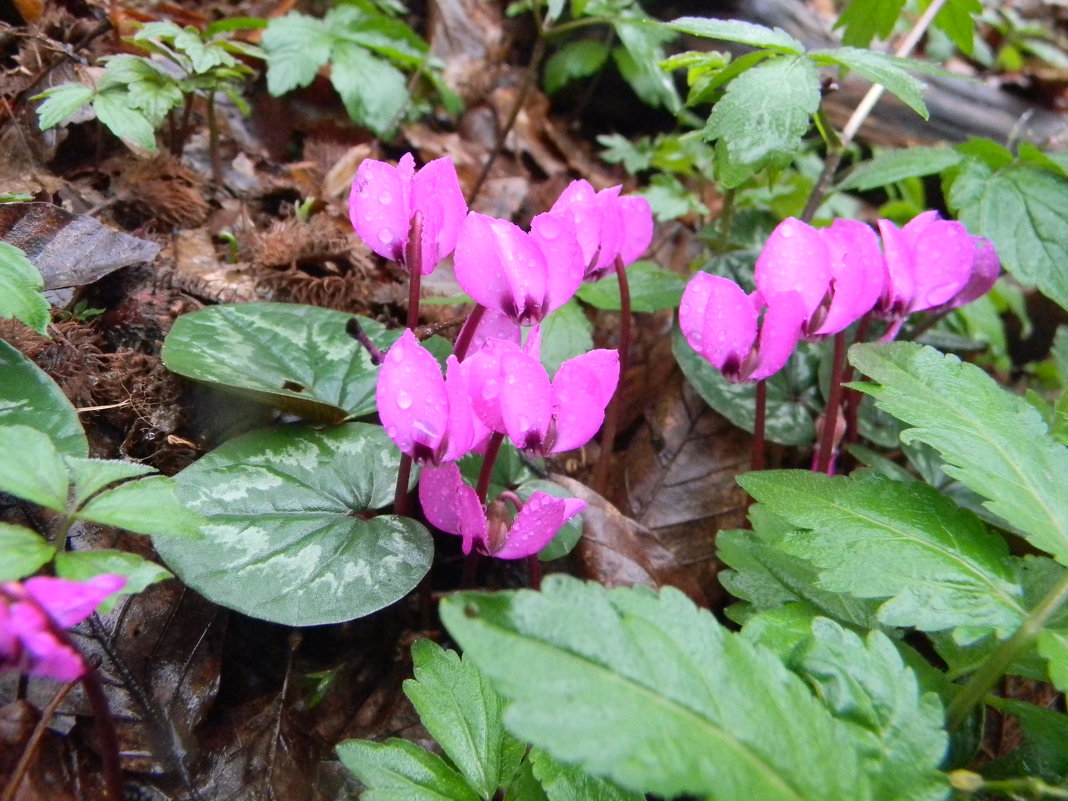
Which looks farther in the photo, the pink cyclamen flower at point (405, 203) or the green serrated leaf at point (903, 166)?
the green serrated leaf at point (903, 166)

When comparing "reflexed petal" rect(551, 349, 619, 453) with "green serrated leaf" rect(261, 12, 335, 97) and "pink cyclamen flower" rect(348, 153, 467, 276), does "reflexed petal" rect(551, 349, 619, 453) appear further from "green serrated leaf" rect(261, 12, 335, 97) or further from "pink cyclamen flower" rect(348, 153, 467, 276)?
"green serrated leaf" rect(261, 12, 335, 97)

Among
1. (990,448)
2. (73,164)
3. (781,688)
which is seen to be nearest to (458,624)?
(781,688)

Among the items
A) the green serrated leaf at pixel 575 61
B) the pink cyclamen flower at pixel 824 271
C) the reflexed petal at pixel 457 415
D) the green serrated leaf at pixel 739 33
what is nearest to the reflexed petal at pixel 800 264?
the pink cyclamen flower at pixel 824 271

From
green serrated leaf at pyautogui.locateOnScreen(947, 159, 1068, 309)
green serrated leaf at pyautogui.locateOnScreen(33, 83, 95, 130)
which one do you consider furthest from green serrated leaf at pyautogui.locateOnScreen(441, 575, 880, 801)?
green serrated leaf at pyautogui.locateOnScreen(33, 83, 95, 130)

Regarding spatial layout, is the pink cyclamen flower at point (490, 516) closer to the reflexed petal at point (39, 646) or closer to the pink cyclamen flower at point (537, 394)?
the pink cyclamen flower at point (537, 394)

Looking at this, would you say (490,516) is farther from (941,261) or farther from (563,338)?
(941,261)

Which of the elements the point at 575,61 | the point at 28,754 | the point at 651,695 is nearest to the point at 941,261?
the point at 651,695

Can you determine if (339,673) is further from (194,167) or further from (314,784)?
(194,167)
